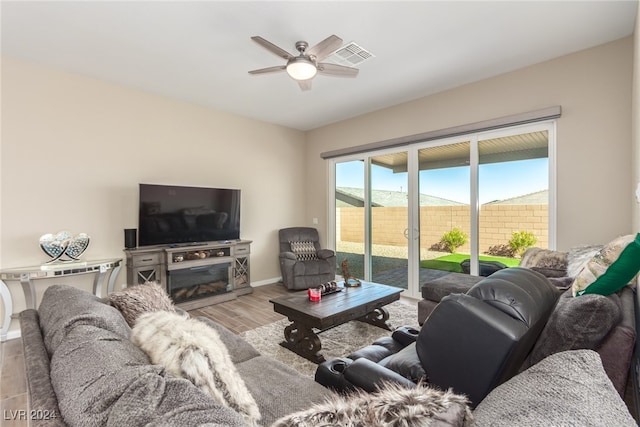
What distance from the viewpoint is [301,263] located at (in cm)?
470

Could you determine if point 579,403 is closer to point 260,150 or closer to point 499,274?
point 499,274

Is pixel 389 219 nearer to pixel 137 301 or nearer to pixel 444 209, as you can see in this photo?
pixel 444 209

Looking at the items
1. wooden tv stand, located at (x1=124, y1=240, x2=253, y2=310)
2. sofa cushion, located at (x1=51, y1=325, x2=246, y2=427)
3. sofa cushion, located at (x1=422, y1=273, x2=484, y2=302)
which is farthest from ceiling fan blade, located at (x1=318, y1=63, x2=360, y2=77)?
wooden tv stand, located at (x1=124, y1=240, x2=253, y2=310)

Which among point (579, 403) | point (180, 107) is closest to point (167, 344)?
point (579, 403)

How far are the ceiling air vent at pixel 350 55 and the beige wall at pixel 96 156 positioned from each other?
237 cm

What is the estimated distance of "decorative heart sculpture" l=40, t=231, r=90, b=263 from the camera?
309 centimetres

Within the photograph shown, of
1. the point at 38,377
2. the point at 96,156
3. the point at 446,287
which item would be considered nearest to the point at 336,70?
the point at 446,287

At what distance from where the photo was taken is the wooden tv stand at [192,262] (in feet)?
11.9

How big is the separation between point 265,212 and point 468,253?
3.31 m

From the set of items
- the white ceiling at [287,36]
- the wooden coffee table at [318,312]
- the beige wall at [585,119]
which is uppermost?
the white ceiling at [287,36]

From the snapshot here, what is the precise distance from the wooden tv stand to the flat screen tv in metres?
0.14

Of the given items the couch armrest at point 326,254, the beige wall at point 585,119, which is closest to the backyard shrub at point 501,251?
the beige wall at point 585,119

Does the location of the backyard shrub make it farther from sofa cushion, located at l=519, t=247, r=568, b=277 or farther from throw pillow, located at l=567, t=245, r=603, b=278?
throw pillow, located at l=567, t=245, r=603, b=278

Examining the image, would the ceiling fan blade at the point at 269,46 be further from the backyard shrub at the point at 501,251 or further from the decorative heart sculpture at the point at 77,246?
the backyard shrub at the point at 501,251
